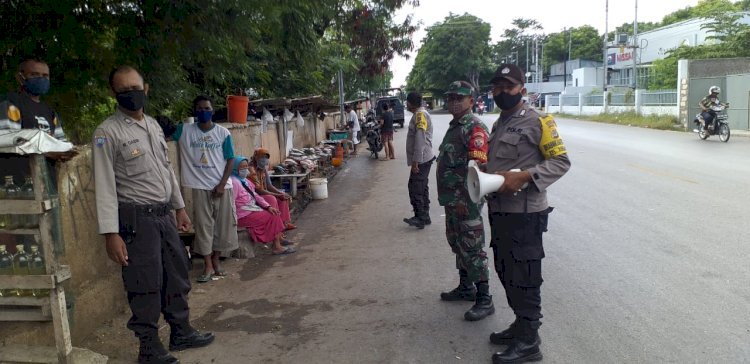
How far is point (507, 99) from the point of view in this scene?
3.54 metres

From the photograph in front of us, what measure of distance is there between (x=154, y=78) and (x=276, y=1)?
1.42 metres

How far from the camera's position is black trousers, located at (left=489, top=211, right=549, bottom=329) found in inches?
136

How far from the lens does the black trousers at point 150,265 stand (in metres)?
3.44

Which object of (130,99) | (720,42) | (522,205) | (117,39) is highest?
(720,42)

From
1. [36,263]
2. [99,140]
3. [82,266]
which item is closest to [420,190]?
[82,266]

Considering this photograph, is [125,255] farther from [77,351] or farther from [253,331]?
[253,331]

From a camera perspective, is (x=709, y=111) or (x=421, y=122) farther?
(x=709, y=111)

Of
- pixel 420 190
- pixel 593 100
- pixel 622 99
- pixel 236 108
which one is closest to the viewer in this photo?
pixel 420 190

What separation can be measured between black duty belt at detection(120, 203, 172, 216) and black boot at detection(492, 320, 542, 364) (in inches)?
90.4

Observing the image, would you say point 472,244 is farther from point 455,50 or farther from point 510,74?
point 455,50

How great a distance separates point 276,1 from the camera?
4.83m

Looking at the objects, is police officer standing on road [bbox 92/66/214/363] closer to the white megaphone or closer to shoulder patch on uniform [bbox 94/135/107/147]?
shoulder patch on uniform [bbox 94/135/107/147]

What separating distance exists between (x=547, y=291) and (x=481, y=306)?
2.61 feet

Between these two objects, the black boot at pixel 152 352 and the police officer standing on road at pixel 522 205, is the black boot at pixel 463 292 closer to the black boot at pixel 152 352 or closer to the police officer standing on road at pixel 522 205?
the police officer standing on road at pixel 522 205
